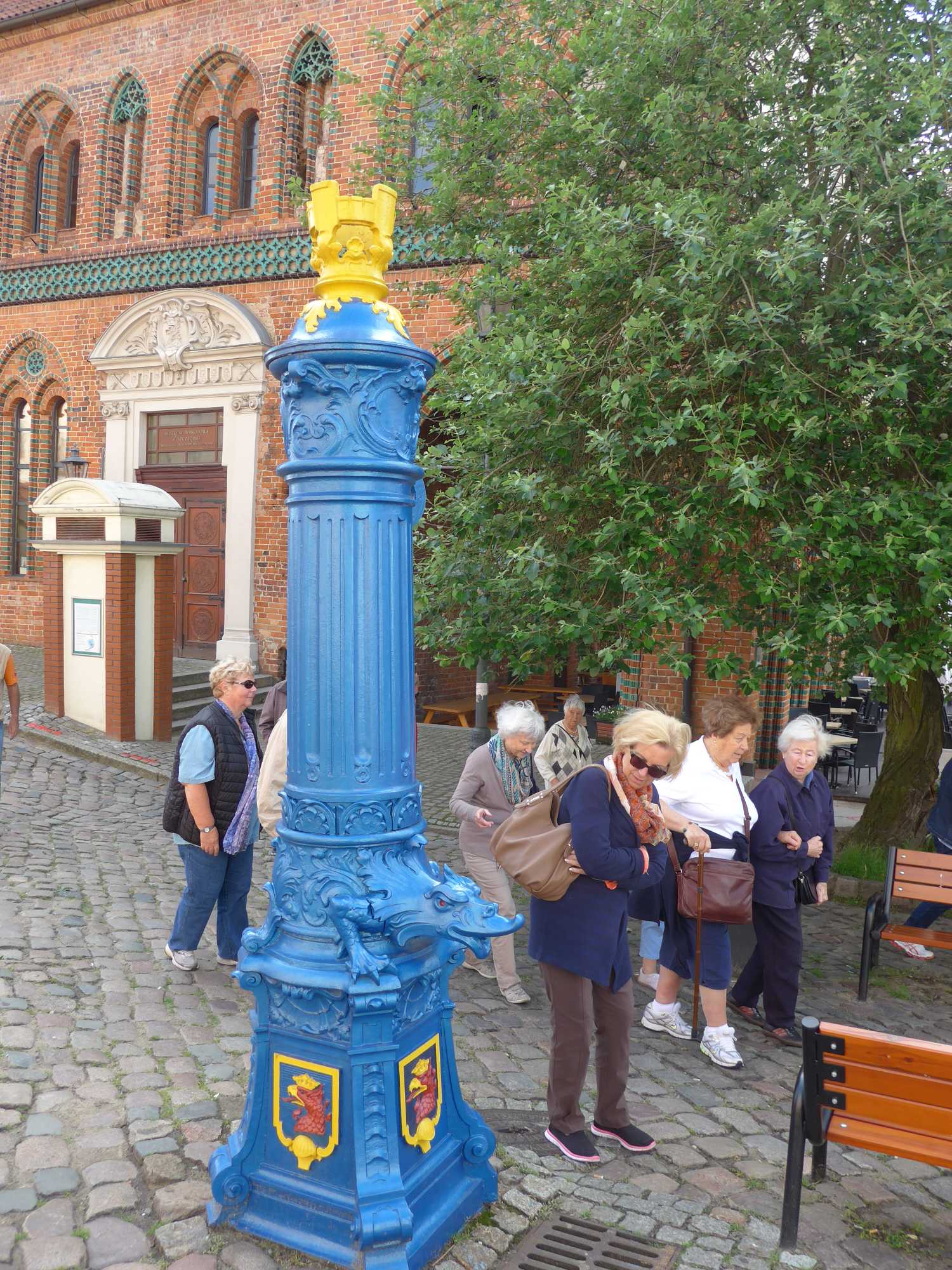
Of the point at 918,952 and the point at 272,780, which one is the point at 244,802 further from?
the point at 918,952

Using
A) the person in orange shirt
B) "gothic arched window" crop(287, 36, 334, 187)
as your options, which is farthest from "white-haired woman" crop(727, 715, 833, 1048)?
"gothic arched window" crop(287, 36, 334, 187)

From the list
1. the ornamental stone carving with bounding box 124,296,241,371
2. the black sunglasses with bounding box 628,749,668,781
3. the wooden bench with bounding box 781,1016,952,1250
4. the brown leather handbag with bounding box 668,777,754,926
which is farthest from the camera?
the ornamental stone carving with bounding box 124,296,241,371

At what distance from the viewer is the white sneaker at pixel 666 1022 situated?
5.22 m

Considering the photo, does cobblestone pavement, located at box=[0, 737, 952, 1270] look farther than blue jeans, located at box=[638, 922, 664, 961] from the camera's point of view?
No

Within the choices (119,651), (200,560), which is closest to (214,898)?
(119,651)

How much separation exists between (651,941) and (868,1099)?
8.39 feet

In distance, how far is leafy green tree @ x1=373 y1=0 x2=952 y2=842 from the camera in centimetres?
552

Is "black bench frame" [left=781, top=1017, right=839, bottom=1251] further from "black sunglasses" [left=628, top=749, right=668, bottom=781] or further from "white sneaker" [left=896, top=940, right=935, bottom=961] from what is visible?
"white sneaker" [left=896, top=940, right=935, bottom=961]

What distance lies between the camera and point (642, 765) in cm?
382

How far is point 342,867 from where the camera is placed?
3201mm

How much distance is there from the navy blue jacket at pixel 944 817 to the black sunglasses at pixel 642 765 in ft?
11.4

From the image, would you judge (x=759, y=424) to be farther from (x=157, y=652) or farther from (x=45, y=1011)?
(x=157, y=652)

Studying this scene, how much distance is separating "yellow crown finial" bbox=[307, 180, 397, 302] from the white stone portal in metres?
12.2

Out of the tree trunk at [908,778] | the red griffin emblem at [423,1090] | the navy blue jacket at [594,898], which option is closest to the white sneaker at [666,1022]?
the navy blue jacket at [594,898]
